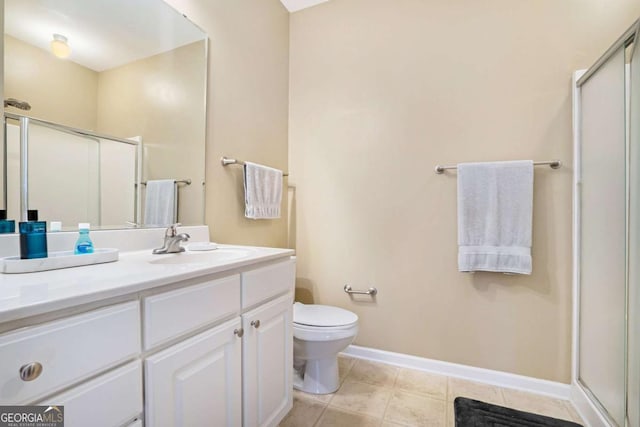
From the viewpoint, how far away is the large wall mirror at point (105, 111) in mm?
958

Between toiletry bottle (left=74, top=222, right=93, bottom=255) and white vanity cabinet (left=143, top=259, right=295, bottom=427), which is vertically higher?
toiletry bottle (left=74, top=222, right=93, bottom=255)

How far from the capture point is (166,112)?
55.3 inches

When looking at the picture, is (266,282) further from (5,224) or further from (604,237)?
(604,237)

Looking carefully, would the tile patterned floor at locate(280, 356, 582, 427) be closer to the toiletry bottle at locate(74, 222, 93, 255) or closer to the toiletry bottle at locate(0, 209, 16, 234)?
the toiletry bottle at locate(74, 222, 93, 255)

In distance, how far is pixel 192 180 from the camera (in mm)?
1516

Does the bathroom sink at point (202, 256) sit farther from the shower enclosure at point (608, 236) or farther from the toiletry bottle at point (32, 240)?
the shower enclosure at point (608, 236)

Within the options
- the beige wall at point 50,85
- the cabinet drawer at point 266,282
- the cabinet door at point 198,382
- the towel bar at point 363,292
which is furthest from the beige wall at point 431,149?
the beige wall at point 50,85

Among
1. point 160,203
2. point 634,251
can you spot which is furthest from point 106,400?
point 634,251

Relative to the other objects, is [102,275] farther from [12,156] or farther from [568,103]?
[568,103]

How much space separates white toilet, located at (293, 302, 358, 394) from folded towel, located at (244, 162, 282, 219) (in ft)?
2.16

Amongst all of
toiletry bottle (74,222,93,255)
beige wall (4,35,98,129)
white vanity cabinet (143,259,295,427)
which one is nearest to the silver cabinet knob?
white vanity cabinet (143,259,295,427)

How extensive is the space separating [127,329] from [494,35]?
2.27 metres

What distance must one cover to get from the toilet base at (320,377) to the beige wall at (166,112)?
3.42 ft

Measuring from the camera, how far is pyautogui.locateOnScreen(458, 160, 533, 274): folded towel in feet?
5.36
